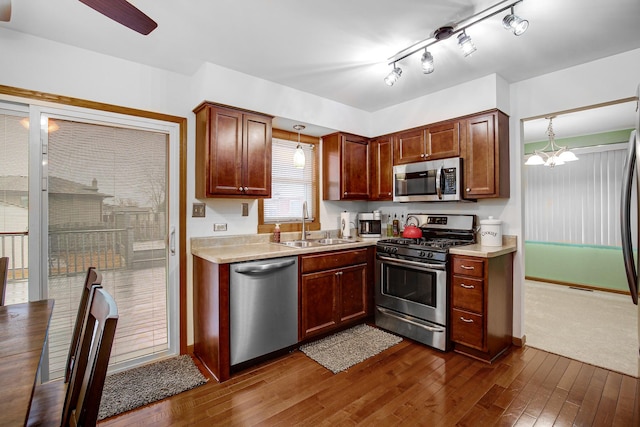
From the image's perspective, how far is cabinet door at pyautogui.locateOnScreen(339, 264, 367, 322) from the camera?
3155 mm

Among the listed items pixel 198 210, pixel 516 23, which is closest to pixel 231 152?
pixel 198 210

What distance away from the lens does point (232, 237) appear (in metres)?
3.05

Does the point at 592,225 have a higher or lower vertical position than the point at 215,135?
lower

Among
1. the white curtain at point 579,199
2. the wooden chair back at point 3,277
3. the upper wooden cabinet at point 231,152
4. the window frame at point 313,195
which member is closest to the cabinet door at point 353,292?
the window frame at point 313,195

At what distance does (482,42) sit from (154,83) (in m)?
2.73

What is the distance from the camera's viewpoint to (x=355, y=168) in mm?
3795

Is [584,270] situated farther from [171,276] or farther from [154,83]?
[154,83]

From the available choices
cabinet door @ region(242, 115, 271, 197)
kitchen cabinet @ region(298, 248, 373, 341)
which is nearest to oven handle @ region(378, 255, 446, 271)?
kitchen cabinet @ region(298, 248, 373, 341)

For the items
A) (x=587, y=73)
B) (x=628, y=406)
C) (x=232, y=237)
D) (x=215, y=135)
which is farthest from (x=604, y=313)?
(x=215, y=135)

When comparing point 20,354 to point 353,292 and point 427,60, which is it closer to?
point 353,292

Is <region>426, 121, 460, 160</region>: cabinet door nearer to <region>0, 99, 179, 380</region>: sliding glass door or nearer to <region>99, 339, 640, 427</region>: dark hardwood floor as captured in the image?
<region>99, 339, 640, 427</region>: dark hardwood floor

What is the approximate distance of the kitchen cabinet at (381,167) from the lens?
3.72 metres

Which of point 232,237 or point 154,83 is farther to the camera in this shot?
point 232,237

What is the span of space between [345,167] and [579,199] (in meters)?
4.16
